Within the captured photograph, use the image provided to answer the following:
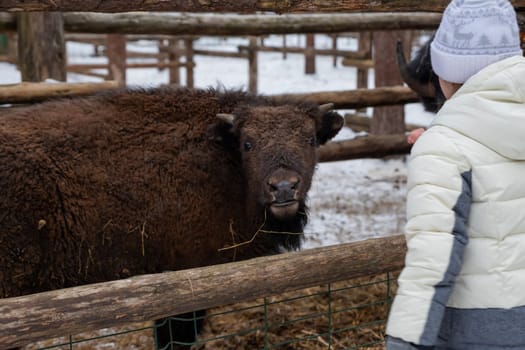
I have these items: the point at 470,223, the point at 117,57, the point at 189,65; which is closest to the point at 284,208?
the point at 470,223

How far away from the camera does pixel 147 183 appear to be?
4.02m

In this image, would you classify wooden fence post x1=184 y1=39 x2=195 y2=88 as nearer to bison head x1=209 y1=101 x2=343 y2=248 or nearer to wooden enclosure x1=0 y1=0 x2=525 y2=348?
wooden enclosure x1=0 y1=0 x2=525 y2=348

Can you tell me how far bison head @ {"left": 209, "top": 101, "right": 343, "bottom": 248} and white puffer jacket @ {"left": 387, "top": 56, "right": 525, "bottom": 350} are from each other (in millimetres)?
1687

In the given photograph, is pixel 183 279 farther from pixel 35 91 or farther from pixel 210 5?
pixel 35 91

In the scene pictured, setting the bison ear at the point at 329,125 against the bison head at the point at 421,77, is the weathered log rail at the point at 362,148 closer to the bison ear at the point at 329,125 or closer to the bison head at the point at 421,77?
the bison head at the point at 421,77

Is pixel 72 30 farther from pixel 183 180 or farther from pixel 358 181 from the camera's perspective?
pixel 358 181

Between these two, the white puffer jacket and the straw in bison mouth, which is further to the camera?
the straw in bison mouth

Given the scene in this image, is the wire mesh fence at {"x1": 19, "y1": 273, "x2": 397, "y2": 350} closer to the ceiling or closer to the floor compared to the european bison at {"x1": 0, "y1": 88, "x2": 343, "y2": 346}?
closer to the floor

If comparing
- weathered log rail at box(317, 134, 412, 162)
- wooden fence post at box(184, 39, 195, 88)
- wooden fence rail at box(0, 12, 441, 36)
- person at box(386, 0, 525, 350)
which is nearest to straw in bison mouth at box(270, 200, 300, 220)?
person at box(386, 0, 525, 350)

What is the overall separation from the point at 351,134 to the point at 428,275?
433 inches

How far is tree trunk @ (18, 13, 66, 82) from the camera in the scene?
617 cm

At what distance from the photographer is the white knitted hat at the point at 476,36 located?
2363 mm

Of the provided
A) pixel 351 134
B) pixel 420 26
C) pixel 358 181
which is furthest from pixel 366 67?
pixel 420 26

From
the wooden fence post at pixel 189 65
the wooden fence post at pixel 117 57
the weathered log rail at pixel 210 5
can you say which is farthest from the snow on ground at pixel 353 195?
the wooden fence post at pixel 117 57
